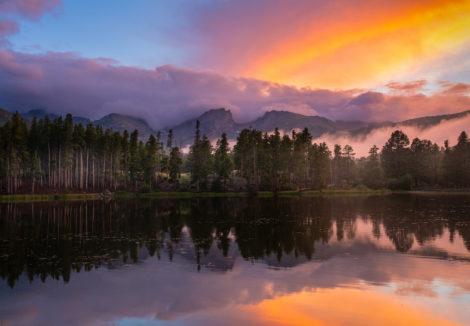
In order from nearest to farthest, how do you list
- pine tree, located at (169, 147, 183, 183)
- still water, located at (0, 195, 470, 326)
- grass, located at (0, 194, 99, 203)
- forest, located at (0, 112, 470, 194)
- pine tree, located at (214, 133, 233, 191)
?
still water, located at (0, 195, 470, 326)
grass, located at (0, 194, 99, 203)
forest, located at (0, 112, 470, 194)
pine tree, located at (214, 133, 233, 191)
pine tree, located at (169, 147, 183, 183)

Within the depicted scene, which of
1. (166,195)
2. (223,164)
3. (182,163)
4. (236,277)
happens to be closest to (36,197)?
(166,195)

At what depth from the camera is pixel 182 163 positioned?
12412 cm

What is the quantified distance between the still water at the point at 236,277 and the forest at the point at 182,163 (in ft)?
254

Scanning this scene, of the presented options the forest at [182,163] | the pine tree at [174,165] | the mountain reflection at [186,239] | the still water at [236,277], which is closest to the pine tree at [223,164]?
the forest at [182,163]

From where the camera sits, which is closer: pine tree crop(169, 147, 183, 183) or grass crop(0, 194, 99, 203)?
grass crop(0, 194, 99, 203)

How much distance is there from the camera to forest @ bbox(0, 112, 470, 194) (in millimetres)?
100500

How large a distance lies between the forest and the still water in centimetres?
7734

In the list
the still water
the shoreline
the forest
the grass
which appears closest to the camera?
the still water

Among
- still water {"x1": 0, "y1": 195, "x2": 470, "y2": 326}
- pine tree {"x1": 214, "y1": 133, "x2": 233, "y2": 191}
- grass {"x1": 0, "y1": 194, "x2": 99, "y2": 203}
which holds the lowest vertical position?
still water {"x1": 0, "y1": 195, "x2": 470, "y2": 326}

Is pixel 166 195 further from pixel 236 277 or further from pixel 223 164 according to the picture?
pixel 236 277

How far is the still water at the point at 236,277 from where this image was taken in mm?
13375

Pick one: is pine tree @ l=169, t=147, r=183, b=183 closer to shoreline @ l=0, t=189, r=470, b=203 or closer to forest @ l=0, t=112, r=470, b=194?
forest @ l=0, t=112, r=470, b=194

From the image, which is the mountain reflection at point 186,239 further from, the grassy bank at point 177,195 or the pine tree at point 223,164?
the pine tree at point 223,164

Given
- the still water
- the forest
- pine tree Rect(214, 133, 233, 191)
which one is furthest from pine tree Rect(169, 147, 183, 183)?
the still water
